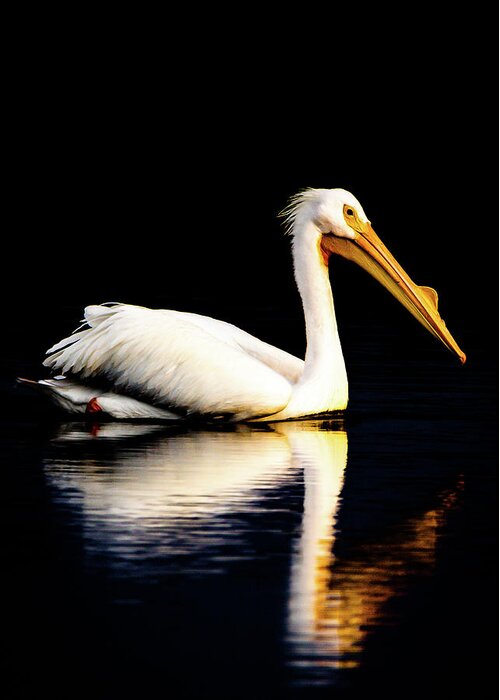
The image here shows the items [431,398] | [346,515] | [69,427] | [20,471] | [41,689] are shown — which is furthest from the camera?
[431,398]

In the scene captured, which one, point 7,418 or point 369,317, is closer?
point 7,418

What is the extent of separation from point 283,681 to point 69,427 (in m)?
4.21

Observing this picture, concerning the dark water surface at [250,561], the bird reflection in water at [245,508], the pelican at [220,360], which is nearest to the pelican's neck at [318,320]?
the pelican at [220,360]

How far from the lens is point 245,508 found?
577cm

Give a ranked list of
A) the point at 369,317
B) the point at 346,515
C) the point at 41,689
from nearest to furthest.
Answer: the point at 41,689 → the point at 346,515 → the point at 369,317

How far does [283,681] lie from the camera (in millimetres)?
3848

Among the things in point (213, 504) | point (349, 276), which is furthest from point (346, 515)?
point (349, 276)

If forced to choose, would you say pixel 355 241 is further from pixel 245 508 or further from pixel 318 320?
pixel 245 508

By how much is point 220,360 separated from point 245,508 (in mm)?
2204

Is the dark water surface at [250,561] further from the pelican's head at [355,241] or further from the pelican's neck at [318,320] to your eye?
the pelican's head at [355,241]

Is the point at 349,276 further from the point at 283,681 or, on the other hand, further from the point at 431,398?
the point at 283,681

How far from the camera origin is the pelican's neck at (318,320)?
8.21m

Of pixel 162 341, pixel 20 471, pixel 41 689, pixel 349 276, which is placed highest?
pixel 349 276

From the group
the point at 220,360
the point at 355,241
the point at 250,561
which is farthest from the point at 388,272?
the point at 250,561
